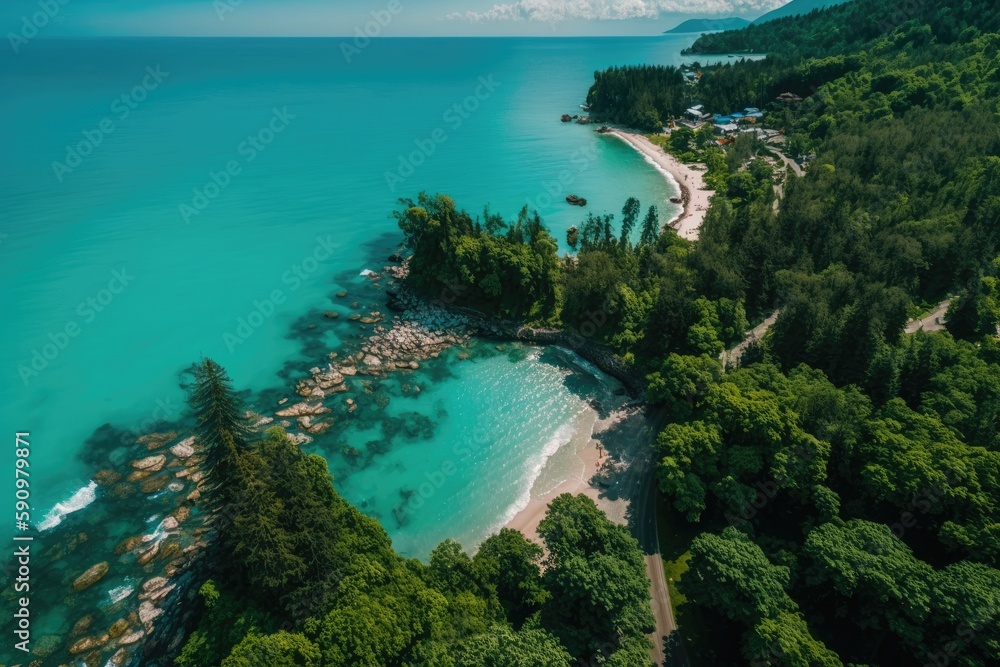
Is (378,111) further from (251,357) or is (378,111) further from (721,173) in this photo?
(251,357)

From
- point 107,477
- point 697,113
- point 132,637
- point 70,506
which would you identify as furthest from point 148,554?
point 697,113

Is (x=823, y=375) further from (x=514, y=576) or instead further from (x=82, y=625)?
(x=82, y=625)

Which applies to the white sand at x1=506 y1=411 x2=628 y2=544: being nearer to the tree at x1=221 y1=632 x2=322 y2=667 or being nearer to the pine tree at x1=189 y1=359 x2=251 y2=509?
the tree at x1=221 y1=632 x2=322 y2=667

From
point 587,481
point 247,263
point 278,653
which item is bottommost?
point 587,481

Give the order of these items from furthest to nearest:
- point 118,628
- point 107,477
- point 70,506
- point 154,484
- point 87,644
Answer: point 107,477 < point 154,484 < point 70,506 < point 118,628 < point 87,644

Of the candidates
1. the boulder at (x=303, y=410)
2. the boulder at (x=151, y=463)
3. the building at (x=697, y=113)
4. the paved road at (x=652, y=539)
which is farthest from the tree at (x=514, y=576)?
the building at (x=697, y=113)

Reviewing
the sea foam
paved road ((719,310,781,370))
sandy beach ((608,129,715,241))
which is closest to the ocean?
the sea foam

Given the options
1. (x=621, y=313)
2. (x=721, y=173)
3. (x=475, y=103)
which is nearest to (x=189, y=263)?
(x=621, y=313)
